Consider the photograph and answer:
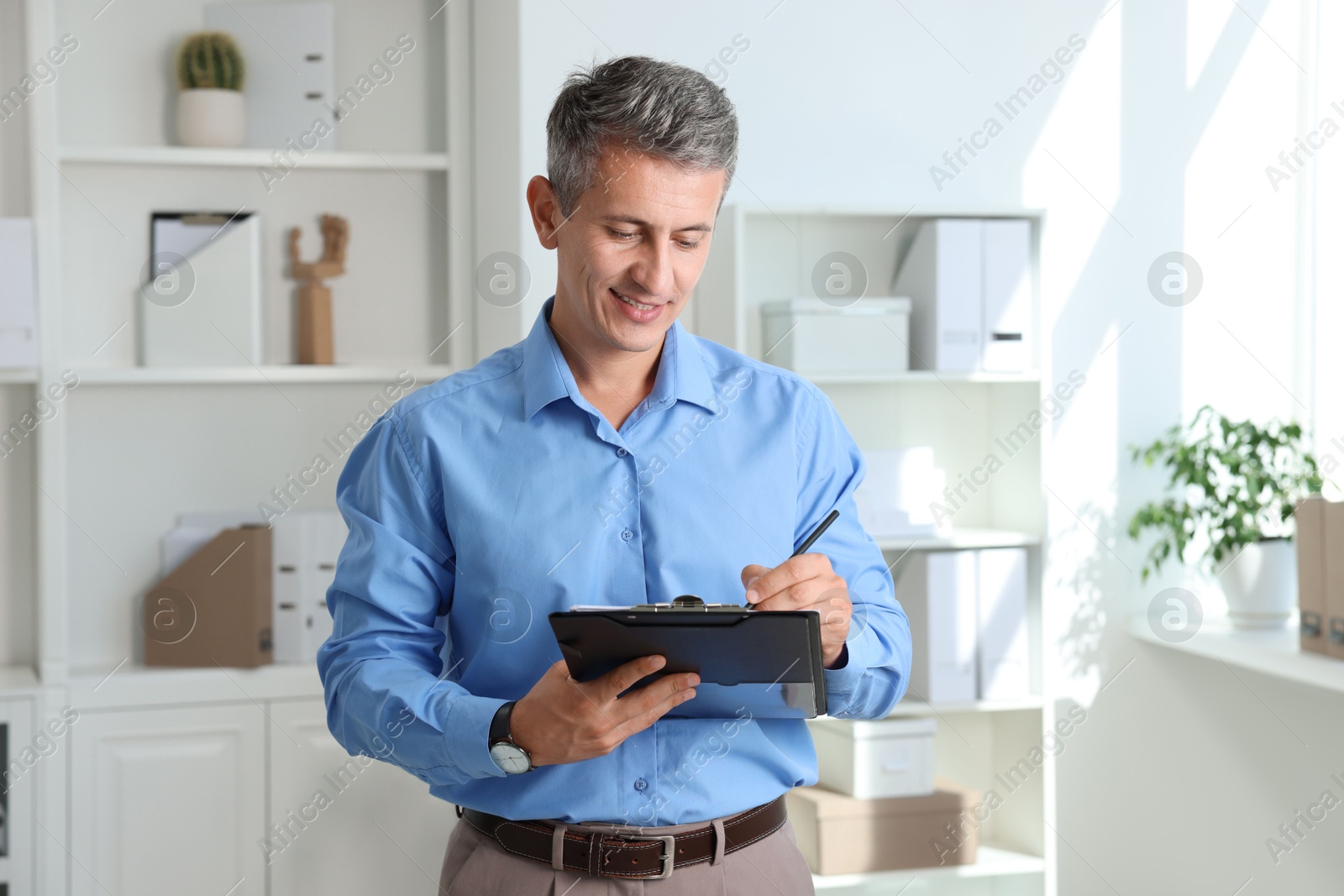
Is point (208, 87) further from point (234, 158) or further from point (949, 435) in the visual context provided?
point (949, 435)

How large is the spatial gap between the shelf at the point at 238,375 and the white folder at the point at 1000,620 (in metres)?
1.47

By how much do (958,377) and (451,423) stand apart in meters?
1.63

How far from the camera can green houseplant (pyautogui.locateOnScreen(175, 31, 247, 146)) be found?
2934mm

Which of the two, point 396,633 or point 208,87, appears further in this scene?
point 208,87

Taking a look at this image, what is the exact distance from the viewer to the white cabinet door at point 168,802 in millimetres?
2742

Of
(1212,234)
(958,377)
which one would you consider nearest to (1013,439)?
(958,377)

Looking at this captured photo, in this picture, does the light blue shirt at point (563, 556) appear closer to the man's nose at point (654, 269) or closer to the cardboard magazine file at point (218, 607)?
the man's nose at point (654, 269)

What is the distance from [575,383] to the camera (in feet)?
4.82

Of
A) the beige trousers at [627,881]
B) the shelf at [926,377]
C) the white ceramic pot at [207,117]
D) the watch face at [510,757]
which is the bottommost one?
the beige trousers at [627,881]

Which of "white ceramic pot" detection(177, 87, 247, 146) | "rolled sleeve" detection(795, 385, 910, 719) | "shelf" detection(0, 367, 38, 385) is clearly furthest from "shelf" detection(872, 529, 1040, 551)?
"shelf" detection(0, 367, 38, 385)

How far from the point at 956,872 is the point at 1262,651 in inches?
33.2

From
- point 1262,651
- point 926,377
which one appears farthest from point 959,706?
point 926,377

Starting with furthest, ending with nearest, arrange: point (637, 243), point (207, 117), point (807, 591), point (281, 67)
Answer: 1. point (281, 67)
2. point (207, 117)
3. point (637, 243)
4. point (807, 591)

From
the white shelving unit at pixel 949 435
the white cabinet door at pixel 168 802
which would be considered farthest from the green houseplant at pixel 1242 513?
the white cabinet door at pixel 168 802
